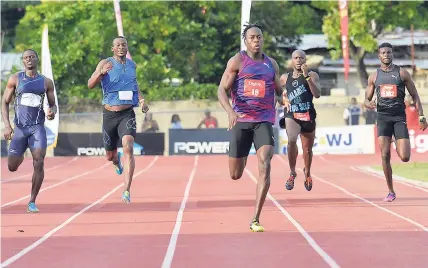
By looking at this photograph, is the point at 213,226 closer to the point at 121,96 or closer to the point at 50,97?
the point at 50,97

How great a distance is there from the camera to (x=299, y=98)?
50.8 feet

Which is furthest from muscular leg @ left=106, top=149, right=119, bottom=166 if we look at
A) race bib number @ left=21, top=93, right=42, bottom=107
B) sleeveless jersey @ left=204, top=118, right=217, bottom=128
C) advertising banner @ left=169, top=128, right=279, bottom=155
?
sleeveless jersey @ left=204, top=118, right=217, bottom=128

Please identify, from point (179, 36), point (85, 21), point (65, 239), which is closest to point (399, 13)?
point (179, 36)

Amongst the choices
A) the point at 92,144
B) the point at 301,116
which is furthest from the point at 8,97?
the point at 92,144

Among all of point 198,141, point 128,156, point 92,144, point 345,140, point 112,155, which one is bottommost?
point 92,144

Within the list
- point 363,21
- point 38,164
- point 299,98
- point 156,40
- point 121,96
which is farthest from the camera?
point 363,21

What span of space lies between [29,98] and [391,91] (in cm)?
469

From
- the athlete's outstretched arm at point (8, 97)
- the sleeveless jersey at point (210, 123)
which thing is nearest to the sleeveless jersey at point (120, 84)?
the athlete's outstretched arm at point (8, 97)

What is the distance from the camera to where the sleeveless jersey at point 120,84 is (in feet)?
48.5

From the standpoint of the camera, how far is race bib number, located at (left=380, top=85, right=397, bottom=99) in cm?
1488

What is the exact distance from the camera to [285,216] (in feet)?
43.4

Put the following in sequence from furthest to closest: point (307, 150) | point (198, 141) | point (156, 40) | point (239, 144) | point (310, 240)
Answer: point (156, 40)
point (198, 141)
point (307, 150)
point (239, 144)
point (310, 240)

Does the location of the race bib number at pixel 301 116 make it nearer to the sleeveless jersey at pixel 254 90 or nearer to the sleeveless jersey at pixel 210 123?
the sleeveless jersey at pixel 254 90

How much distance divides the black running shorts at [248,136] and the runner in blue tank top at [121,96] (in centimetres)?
313
